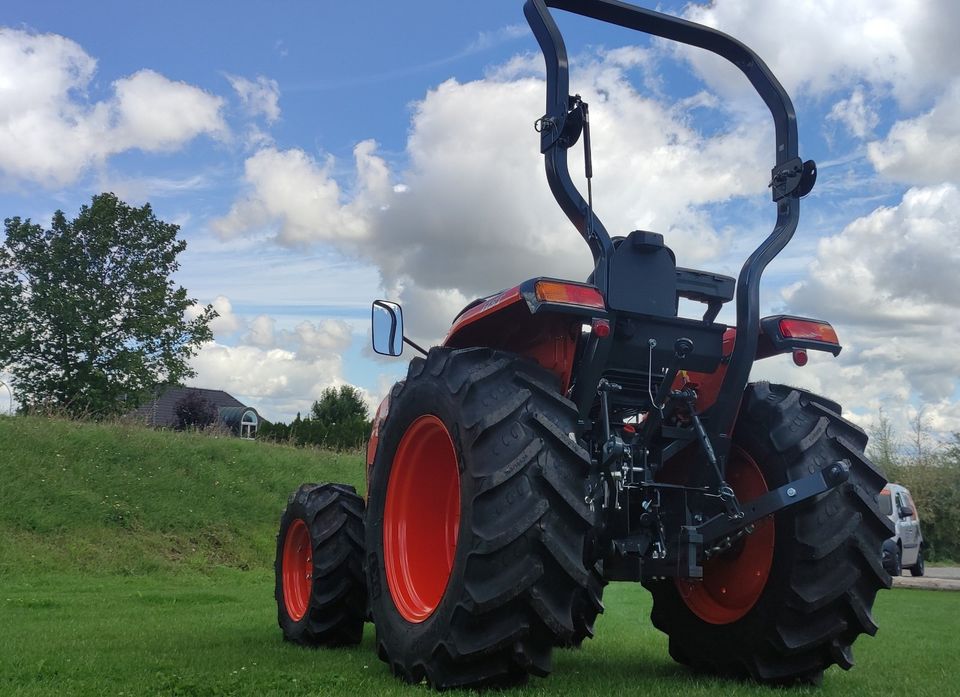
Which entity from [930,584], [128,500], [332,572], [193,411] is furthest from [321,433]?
[332,572]

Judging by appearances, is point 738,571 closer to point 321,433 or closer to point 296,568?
point 296,568

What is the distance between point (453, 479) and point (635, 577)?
115cm

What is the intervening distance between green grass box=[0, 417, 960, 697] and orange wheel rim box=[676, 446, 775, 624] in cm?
42

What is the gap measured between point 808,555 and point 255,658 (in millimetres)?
3229

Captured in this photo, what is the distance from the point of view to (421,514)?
506 cm

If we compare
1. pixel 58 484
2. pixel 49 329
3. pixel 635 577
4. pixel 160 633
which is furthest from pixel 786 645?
pixel 49 329

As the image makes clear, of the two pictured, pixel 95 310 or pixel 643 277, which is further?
pixel 95 310

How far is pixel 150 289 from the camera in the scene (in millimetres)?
28844

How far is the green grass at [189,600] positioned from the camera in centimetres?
448

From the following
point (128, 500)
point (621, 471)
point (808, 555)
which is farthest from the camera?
point (128, 500)

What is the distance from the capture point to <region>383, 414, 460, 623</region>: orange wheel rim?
491cm

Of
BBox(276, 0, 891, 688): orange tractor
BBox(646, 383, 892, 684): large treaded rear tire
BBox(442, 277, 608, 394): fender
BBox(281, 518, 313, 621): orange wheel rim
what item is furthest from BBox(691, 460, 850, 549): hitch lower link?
BBox(281, 518, 313, 621): orange wheel rim

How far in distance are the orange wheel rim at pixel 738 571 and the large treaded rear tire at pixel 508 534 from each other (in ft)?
4.09

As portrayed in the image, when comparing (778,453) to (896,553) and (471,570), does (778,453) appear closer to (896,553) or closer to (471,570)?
(471,570)
